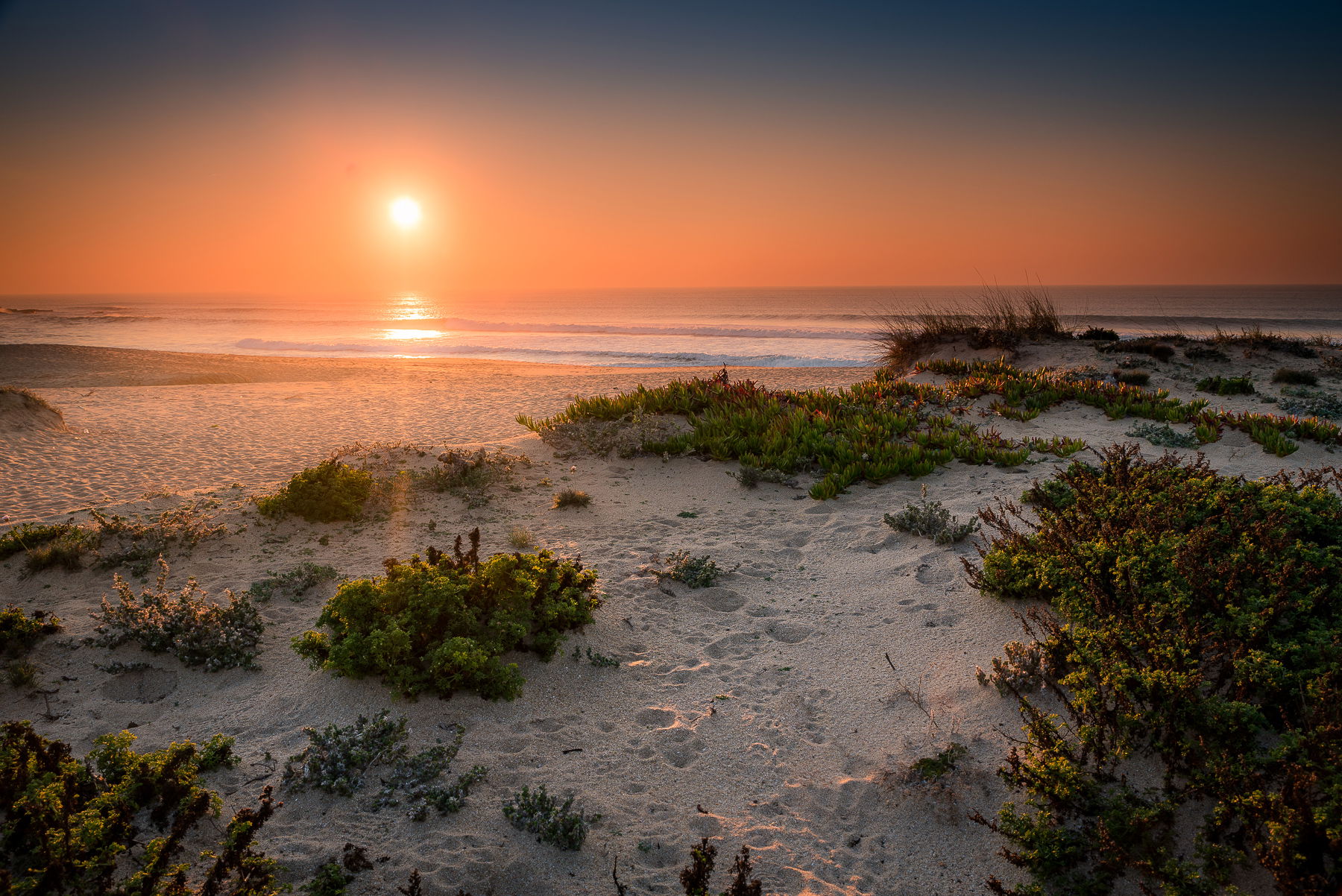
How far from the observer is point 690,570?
18.8ft

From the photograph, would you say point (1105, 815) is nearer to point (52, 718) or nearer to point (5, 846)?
point (5, 846)

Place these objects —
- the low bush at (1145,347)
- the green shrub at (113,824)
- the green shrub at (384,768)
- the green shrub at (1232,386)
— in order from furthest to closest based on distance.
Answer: the low bush at (1145,347) → the green shrub at (1232,386) → the green shrub at (384,768) → the green shrub at (113,824)

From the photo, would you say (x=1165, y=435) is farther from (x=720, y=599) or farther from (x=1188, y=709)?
(x=1188, y=709)

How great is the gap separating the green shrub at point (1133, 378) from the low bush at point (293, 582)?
14.1 metres

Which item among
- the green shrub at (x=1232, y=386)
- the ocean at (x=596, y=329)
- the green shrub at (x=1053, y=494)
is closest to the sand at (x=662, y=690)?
the green shrub at (x=1053, y=494)

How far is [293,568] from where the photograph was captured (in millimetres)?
5883

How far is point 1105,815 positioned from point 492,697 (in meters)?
3.14

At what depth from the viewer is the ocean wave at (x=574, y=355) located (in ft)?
97.9

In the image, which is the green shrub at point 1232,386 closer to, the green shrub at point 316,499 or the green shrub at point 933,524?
the green shrub at point 933,524

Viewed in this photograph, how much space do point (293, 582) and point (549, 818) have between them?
3561 mm

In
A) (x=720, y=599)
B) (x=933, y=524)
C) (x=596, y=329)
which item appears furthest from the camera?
(x=596, y=329)

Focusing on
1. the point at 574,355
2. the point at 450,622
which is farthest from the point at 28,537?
the point at 574,355

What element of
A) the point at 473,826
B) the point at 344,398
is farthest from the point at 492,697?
the point at 344,398

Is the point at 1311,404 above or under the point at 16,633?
above
